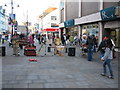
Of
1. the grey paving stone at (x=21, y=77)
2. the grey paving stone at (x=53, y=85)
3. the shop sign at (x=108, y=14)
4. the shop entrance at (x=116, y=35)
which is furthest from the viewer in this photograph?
the shop entrance at (x=116, y=35)

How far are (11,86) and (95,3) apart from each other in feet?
59.9

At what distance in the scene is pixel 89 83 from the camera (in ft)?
21.7

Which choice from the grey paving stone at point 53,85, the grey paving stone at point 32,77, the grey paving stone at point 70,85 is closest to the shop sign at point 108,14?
the grey paving stone at point 32,77

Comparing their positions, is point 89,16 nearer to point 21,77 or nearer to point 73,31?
point 73,31

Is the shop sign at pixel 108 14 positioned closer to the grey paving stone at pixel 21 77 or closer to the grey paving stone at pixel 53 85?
the grey paving stone at pixel 21 77

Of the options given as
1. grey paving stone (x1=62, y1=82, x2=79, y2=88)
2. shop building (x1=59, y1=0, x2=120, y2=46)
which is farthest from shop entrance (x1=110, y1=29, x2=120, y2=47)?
grey paving stone (x1=62, y1=82, x2=79, y2=88)

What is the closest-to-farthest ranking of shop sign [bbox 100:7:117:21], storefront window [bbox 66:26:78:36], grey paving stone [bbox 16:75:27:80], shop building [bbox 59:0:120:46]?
grey paving stone [bbox 16:75:27:80], shop sign [bbox 100:7:117:21], shop building [bbox 59:0:120:46], storefront window [bbox 66:26:78:36]

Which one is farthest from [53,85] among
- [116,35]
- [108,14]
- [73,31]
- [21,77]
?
[73,31]

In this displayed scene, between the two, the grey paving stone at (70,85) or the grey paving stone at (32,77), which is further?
the grey paving stone at (32,77)

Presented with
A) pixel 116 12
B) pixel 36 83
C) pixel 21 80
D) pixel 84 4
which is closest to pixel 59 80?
→ pixel 36 83

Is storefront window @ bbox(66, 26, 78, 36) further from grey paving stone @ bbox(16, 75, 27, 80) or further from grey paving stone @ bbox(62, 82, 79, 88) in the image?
grey paving stone @ bbox(62, 82, 79, 88)

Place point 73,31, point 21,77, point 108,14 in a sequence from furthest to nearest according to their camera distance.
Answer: point 73,31 → point 108,14 → point 21,77

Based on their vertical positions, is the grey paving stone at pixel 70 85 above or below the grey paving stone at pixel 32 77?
below

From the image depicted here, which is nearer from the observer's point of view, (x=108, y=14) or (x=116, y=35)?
(x=108, y=14)
